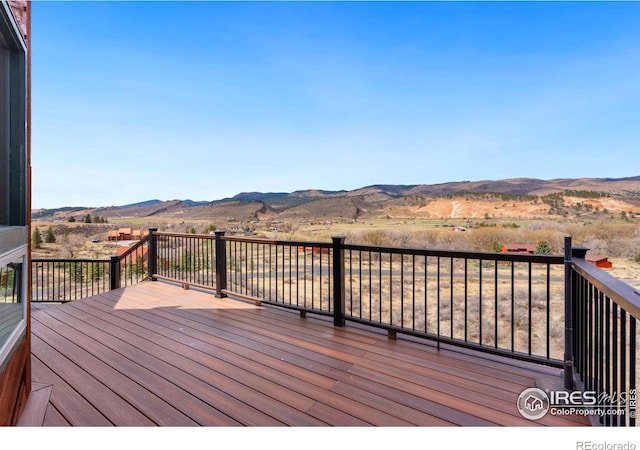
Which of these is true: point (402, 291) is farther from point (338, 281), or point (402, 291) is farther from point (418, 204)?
point (418, 204)

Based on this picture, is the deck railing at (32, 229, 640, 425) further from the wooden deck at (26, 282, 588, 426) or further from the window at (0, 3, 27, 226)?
the window at (0, 3, 27, 226)

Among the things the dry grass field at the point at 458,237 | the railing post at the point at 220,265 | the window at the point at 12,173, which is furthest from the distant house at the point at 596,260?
the dry grass field at the point at 458,237

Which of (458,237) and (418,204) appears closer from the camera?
(458,237)

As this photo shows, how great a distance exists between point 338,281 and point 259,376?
127 cm

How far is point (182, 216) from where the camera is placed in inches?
973

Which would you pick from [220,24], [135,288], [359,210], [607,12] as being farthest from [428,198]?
[135,288]

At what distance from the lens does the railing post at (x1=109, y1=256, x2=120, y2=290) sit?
476cm

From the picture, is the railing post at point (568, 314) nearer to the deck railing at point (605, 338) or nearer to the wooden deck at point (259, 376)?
the deck railing at point (605, 338)

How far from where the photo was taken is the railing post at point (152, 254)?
16.6 ft

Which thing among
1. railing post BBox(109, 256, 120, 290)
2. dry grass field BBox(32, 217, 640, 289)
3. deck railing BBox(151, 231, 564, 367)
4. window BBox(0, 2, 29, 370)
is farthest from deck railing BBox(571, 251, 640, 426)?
dry grass field BBox(32, 217, 640, 289)

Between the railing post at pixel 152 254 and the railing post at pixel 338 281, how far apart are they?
3652mm

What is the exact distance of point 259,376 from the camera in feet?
6.90

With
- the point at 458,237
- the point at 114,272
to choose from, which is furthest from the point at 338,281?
the point at 458,237
